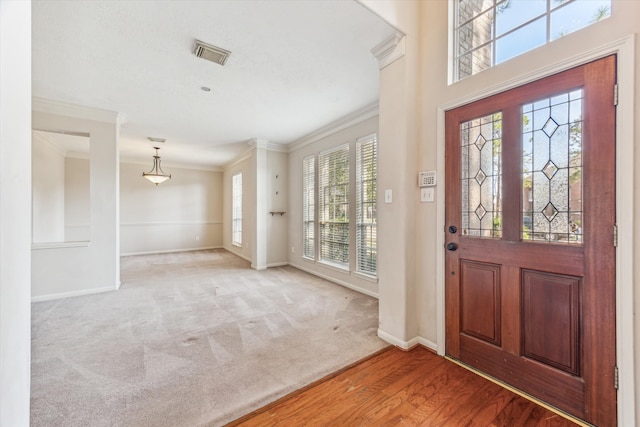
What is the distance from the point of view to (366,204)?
3852 millimetres

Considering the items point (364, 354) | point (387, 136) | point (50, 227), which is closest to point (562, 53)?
point (387, 136)

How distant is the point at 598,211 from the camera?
140 centimetres

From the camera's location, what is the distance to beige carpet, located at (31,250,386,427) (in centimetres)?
159

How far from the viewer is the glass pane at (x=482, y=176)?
1.81m

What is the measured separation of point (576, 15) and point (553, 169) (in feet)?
2.97

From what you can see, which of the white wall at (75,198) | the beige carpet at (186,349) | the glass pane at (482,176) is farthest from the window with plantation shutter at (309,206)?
the white wall at (75,198)

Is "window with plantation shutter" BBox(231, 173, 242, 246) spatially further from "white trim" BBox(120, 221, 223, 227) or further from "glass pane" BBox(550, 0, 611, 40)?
"glass pane" BBox(550, 0, 611, 40)

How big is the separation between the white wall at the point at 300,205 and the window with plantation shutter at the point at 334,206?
146 mm

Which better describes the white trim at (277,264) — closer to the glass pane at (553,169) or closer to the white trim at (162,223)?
the white trim at (162,223)

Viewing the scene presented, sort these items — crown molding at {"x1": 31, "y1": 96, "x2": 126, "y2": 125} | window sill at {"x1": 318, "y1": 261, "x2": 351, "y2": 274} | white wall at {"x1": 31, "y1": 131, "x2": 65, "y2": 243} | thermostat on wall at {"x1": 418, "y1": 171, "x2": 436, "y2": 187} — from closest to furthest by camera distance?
thermostat on wall at {"x1": 418, "y1": 171, "x2": 436, "y2": 187}
crown molding at {"x1": 31, "y1": 96, "x2": 126, "y2": 125}
window sill at {"x1": 318, "y1": 261, "x2": 351, "y2": 274}
white wall at {"x1": 31, "y1": 131, "x2": 65, "y2": 243}

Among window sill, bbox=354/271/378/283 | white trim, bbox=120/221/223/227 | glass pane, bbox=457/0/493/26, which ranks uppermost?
glass pane, bbox=457/0/493/26

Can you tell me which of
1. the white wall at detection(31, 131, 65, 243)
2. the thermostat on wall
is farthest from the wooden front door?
the white wall at detection(31, 131, 65, 243)

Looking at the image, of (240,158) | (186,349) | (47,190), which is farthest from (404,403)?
(47,190)

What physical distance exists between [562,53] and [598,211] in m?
0.94
